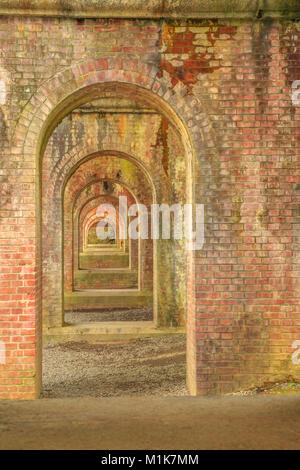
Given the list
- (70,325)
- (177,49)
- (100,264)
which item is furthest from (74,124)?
(100,264)

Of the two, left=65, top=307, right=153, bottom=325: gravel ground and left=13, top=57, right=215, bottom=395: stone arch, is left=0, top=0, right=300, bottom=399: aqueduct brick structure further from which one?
left=65, top=307, right=153, bottom=325: gravel ground

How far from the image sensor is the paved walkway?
2.75 m

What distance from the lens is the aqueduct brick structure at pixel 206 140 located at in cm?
484

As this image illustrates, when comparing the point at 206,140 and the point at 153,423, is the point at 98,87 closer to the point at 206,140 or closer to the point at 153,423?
the point at 206,140

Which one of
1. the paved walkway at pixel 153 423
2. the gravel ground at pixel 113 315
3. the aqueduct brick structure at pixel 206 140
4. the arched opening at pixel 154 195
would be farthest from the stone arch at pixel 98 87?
the gravel ground at pixel 113 315

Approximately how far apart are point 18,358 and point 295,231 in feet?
11.3

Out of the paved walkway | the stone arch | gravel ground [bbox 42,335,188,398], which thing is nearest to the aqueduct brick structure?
the stone arch

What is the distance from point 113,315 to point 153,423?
31.0 ft

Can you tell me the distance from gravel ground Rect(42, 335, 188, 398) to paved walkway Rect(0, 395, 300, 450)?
7.37 feet

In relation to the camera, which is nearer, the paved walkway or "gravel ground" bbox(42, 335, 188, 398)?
the paved walkway

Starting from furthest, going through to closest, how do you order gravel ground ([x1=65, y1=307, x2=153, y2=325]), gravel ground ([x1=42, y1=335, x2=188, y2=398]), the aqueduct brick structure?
gravel ground ([x1=65, y1=307, x2=153, y2=325]) < gravel ground ([x1=42, y1=335, x2=188, y2=398]) < the aqueduct brick structure

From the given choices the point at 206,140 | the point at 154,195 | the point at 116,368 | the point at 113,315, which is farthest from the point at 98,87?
the point at 113,315

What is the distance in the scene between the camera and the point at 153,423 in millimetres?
3070

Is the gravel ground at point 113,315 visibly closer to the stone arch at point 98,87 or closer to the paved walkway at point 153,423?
the stone arch at point 98,87
